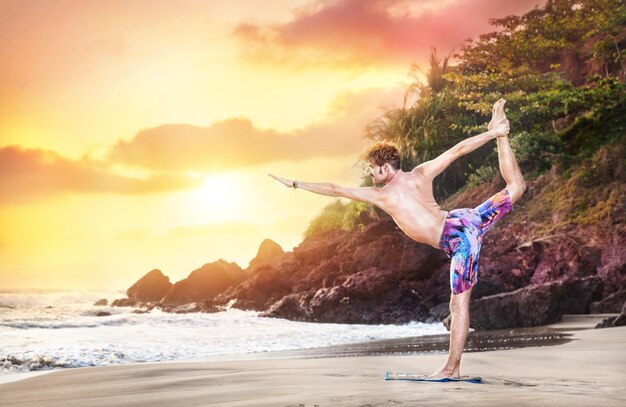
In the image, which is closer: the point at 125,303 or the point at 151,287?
the point at 125,303

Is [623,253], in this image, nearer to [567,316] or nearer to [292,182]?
[567,316]

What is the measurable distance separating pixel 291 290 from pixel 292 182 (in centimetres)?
1867

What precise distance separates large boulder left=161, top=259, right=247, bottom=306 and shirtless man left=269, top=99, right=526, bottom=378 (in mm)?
26644

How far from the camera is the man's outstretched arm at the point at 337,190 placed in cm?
573

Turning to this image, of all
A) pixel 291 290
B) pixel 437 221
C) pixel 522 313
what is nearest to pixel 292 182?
pixel 437 221

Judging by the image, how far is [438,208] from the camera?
591 cm

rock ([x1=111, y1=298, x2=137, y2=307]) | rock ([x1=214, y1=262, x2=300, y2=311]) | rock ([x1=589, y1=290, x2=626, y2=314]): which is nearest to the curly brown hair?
rock ([x1=589, y1=290, x2=626, y2=314])

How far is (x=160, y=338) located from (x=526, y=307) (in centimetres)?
713

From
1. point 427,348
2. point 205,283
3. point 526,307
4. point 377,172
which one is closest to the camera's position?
point 377,172

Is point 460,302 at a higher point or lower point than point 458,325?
higher

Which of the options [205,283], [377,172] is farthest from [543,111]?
[377,172]

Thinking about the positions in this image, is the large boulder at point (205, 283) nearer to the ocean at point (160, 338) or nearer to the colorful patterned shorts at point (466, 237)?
the ocean at point (160, 338)

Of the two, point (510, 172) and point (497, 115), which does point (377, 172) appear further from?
point (497, 115)

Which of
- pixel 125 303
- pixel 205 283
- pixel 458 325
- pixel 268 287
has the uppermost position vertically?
pixel 205 283
